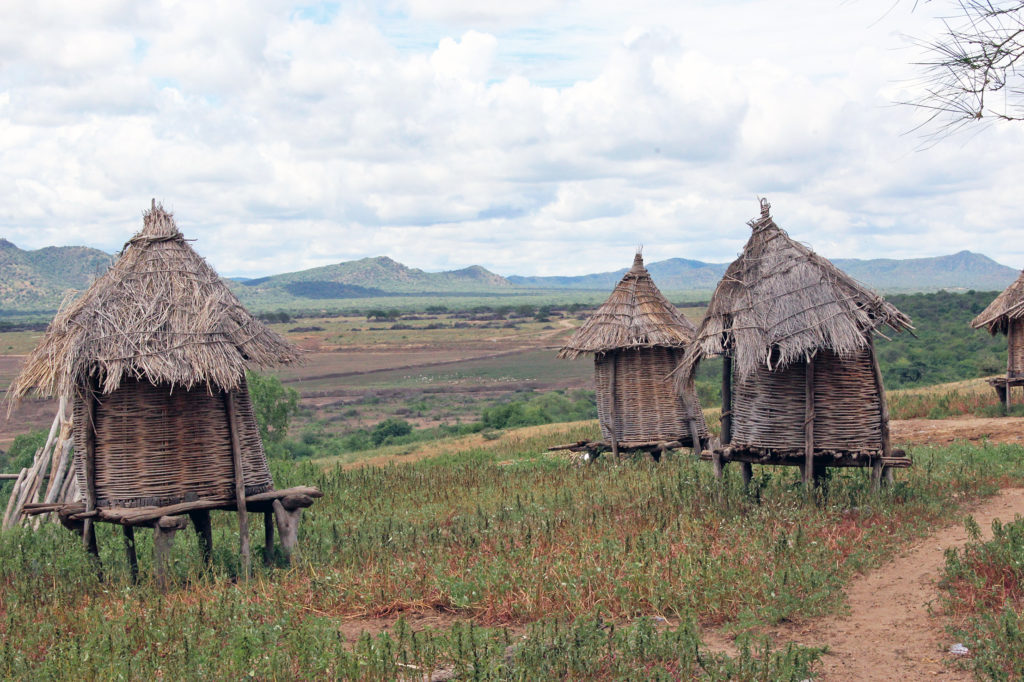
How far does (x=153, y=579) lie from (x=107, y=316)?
8.16 ft

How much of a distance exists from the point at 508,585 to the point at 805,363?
4.90 m

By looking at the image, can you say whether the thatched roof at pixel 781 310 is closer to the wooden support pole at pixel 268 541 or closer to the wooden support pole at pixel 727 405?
the wooden support pole at pixel 727 405

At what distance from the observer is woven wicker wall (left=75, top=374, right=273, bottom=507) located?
8.75 m

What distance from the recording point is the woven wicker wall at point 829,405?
34.5 ft

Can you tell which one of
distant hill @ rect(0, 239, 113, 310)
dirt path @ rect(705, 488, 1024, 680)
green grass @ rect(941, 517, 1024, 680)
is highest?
distant hill @ rect(0, 239, 113, 310)

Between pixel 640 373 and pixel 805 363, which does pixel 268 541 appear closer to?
pixel 805 363

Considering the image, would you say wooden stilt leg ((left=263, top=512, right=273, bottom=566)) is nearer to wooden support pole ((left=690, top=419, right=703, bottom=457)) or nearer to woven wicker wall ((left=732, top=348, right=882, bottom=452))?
woven wicker wall ((left=732, top=348, right=882, bottom=452))

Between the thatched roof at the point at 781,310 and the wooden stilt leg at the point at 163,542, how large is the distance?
6103 millimetres

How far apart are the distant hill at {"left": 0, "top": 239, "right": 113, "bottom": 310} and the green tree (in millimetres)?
111896

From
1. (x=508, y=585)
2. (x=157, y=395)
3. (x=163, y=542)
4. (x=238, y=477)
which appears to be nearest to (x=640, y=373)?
(x=238, y=477)

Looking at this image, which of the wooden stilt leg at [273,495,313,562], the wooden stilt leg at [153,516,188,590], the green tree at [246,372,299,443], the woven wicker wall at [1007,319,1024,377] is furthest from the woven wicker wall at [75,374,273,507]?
the woven wicker wall at [1007,319,1024,377]

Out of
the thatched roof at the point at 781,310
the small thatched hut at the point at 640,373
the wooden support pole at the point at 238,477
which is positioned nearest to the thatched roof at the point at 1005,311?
the small thatched hut at the point at 640,373

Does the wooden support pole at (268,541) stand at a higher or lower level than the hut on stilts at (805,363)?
lower

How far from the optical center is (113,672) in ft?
19.5
